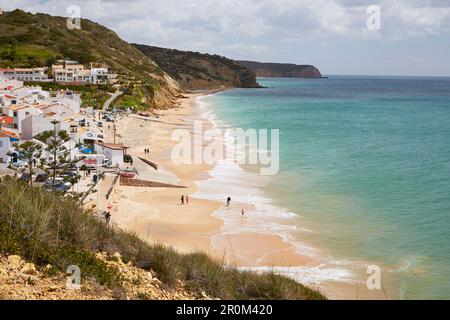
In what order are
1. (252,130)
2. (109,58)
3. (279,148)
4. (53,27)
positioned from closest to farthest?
1. (279,148)
2. (252,130)
3. (109,58)
4. (53,27)

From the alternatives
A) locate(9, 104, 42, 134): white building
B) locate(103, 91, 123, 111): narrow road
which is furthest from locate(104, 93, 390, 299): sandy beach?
locate(103, 91, 123, 111): narrow road

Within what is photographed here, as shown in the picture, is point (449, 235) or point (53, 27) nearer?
point (449, 235)

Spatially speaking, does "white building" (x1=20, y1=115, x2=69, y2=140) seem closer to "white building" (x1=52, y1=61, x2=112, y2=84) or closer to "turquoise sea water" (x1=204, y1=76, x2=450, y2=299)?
"turquoise sea water" (x1=204, y1=76, x2=450, y2=299)

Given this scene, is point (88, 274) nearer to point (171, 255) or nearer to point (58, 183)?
point (171, 255)

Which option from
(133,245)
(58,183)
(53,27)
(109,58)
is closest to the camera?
(133,245)

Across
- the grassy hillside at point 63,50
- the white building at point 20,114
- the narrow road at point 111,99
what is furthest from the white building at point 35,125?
the grassy hillside at point 63,50

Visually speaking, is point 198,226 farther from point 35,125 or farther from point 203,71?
point 203,71
